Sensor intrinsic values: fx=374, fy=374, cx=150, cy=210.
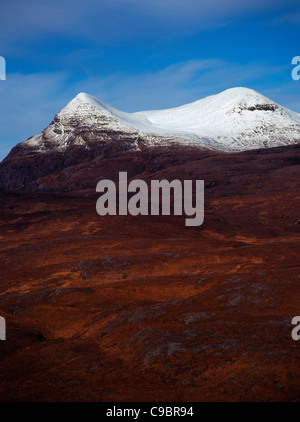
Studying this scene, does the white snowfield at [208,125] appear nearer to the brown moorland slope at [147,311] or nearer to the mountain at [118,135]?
the mountain at [118,135]

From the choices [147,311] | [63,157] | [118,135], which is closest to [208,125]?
[118,135]

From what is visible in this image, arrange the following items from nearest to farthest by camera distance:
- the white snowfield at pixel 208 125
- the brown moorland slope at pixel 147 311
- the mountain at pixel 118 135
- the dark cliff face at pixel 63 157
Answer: the brown moorland slope at pixel 147 311, the dark cliff face at pixel 63 157, the mountain at pixel 118 135, the white snowfield at pixel 208 125

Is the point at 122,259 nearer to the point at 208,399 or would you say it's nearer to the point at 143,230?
the point at 143,230

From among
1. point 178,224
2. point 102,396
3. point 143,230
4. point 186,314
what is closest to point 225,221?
point 178,224

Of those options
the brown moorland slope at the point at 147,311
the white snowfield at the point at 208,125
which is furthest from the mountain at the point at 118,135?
the brown moorland slope at the point at 147,311

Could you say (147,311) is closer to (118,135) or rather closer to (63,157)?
(63,157)

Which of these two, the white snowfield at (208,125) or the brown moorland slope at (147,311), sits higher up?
the white snowfield at (208,125)

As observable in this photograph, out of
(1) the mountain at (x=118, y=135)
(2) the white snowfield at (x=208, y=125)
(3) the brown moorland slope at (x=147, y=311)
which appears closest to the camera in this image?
(3) the brown moorland slope at (x=147, y=311)

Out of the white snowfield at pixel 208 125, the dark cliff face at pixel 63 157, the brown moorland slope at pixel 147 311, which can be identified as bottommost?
the brown moorland slope at pixel 147 311

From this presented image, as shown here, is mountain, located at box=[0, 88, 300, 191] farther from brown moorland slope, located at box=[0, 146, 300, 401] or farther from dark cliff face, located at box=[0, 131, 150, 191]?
brown moorland slope, located at box=[0, 146, 300, 401]
